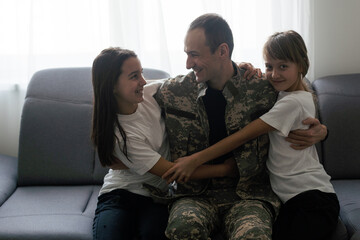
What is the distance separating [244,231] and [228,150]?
37 centimetres

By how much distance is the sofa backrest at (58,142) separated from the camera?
245 cm

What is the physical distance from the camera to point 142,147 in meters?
1.92

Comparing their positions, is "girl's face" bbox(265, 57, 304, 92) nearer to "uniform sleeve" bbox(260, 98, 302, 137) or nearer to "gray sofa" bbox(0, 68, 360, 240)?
"uniform sleeve" bbox(260, 98, 302, 137)

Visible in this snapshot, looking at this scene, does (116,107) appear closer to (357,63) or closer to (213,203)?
(213,203)

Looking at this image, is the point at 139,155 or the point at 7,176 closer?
the point at 139,155

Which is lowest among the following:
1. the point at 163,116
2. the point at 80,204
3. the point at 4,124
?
the point at 80,204

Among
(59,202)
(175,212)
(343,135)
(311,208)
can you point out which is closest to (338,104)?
(343,135)

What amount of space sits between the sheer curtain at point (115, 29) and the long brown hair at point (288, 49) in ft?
2.27

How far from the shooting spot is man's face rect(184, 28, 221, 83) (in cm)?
195

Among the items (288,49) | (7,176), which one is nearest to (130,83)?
(288,49)

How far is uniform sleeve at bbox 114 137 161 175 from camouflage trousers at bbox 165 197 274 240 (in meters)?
0.21

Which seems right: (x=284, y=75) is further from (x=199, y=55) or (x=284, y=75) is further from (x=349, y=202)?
(x=349, y=202)

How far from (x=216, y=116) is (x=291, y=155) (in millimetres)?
368

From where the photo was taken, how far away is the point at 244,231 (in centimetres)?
171
